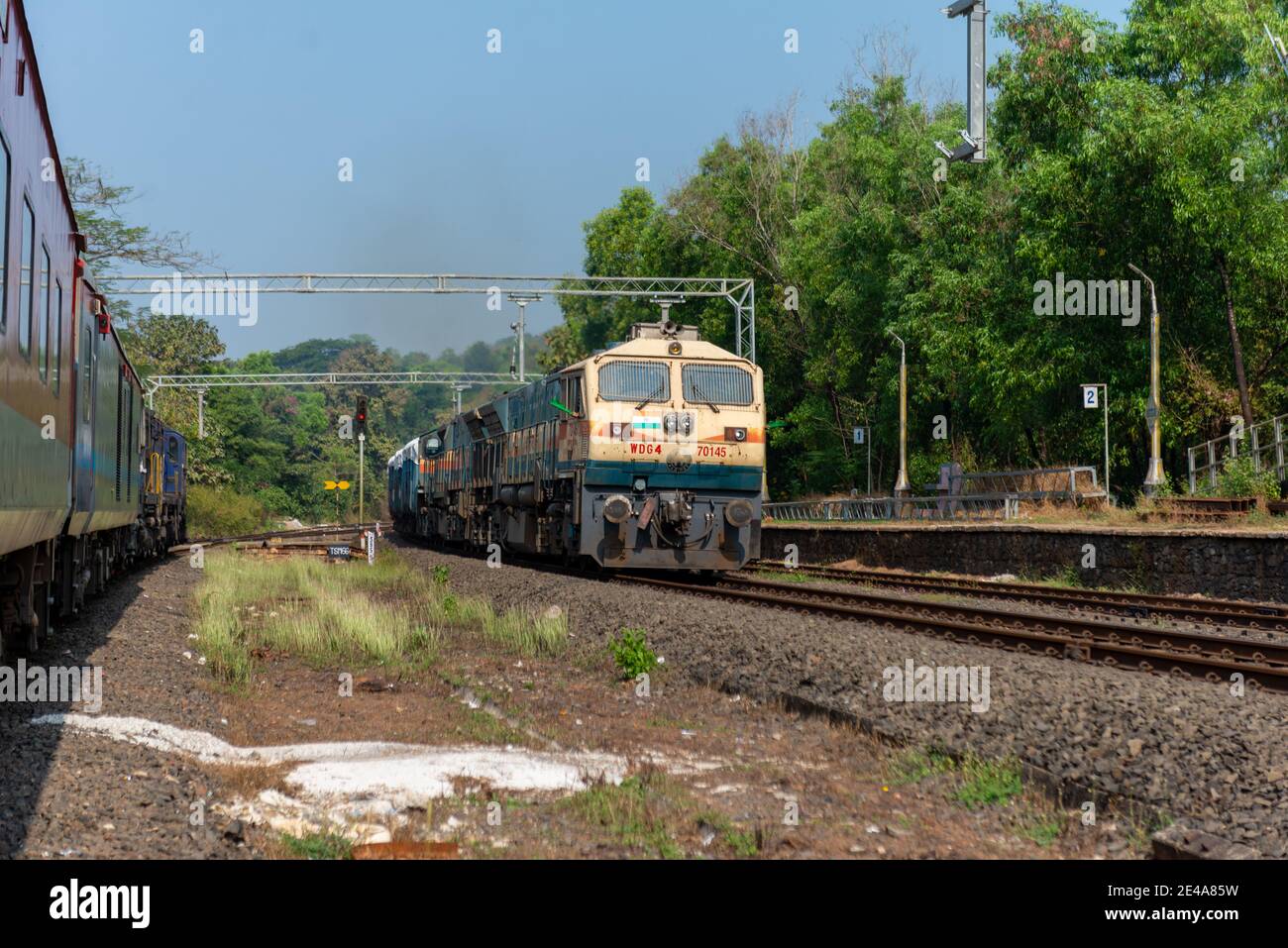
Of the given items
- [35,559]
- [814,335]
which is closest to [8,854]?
[35,559]

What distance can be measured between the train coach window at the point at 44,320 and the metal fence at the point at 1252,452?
21.4 meters

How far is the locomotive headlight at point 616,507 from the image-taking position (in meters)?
19.2

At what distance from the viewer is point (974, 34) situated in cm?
1532

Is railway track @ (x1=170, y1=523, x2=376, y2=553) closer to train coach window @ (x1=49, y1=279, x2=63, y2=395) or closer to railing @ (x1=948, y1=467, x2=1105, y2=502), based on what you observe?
railing @ (x1=948, y1=467, x2=1105, y2=502)

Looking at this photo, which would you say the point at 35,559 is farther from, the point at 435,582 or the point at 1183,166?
the point at 1183,166

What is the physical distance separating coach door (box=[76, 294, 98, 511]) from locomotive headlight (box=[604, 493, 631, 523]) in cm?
825

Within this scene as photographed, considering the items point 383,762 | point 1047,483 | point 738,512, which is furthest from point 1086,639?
point 1047,483

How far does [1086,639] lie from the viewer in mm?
11836

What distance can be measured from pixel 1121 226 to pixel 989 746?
1105 inches

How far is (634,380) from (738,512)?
8.14 ft

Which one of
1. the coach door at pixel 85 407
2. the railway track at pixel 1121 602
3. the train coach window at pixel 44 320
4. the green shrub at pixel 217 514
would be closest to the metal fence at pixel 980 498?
the railway track at pixel 1121 602

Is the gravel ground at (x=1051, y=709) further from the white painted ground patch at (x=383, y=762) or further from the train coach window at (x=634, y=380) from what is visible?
the train coach window at (x=634, y=380)

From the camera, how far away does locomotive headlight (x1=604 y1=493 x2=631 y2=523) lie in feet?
63.0

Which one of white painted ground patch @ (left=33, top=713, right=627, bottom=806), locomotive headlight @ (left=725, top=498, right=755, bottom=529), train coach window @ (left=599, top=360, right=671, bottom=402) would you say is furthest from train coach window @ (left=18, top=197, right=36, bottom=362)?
locomotive headlight @ (left=725, top=498, right=755, bottom=529)
